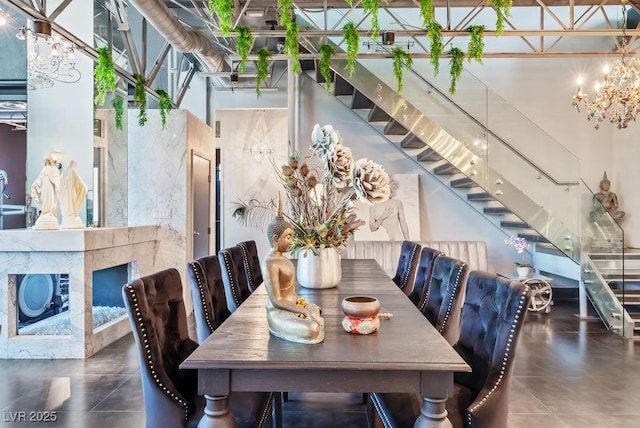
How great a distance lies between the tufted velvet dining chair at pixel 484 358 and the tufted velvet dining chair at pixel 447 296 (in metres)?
0.22

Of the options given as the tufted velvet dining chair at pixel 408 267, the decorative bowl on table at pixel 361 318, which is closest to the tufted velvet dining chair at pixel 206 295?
the decorative bowl on table at pixel 361 318

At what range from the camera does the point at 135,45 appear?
5.07 meters

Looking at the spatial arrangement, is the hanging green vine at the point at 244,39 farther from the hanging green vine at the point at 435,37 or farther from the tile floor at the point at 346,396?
the tile floor at the point at 346,396

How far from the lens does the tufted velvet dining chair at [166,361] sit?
58.7 inches

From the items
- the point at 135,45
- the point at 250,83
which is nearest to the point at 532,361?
the point at 135,45

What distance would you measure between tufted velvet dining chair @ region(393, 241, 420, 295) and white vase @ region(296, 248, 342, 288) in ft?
3.54

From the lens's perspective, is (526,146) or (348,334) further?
(526,146)

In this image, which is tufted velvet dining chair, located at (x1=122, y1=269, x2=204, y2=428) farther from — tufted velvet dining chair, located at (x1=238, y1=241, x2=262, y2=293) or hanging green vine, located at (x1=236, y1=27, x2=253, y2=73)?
hanging green vine, located at (x1=236, y1=27, x2=253, y2=73)

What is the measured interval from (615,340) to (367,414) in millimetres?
3345

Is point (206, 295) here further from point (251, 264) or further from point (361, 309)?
point (251, 264)

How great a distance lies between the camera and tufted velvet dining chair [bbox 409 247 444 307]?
2647 millimetres

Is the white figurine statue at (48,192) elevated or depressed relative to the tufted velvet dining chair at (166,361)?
elevated

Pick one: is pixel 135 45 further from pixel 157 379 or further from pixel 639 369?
pixel 639 369

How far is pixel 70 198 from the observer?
410 cm
